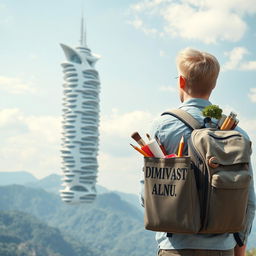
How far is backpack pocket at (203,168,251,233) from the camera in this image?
258 centimetres

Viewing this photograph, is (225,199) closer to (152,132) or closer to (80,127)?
(152,132)

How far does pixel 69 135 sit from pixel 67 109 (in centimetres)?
816

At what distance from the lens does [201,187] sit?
2.65 meters

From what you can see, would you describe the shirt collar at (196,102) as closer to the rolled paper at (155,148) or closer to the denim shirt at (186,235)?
the denim shirt at (186,235)

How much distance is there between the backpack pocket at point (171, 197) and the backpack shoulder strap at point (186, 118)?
25 centimetres

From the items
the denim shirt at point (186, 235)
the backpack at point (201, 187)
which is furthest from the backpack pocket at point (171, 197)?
the denim shirt at point (186, 235)

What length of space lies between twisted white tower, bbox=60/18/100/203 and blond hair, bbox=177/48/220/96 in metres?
130

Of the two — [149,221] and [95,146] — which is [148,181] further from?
[95,146]

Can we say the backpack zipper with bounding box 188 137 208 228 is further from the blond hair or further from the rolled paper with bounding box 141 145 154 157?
the blond hair

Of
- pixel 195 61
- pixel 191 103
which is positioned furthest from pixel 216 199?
pixel 195 61

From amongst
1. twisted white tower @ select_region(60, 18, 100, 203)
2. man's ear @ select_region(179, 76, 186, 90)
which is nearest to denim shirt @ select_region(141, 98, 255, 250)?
man's ear @ select_region(179, 76, 186, 90)

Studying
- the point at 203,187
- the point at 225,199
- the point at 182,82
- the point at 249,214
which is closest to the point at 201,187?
the point at 203,187

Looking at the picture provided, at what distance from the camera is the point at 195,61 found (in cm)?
287

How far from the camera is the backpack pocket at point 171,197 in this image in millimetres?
2590
